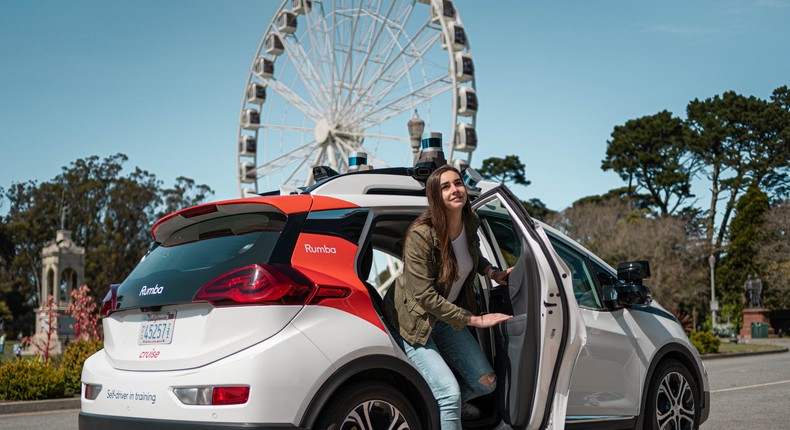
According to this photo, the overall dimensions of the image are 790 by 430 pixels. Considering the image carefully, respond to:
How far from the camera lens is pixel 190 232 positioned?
4488 mm

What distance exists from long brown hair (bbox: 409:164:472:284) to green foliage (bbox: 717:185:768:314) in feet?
197

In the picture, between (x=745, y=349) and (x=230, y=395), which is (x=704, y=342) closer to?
(x=745, y=349)

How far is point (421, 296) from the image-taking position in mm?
4152

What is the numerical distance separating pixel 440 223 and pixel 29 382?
10419 mm

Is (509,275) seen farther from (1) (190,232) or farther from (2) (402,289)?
(1) (190,232)

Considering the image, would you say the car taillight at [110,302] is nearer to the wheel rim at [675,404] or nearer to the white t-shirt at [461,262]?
the white t-shirt at [461,262]

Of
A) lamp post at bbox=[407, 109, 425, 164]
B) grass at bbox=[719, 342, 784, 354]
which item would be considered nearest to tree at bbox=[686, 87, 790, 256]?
grass at bbox=[719, 342, 784, 354]

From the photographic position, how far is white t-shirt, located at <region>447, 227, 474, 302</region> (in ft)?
14.5

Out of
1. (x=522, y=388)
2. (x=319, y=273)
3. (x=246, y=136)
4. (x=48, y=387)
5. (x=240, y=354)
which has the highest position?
(x=246, y=136)

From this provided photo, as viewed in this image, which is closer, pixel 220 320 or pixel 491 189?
pixel 220 320

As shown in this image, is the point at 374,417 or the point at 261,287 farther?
the point at 374,417

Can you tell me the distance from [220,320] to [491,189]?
1.70 meters

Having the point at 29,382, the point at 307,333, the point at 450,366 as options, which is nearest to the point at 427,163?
the point at 450,366

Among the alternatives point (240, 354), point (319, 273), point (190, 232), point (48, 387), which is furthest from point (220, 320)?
point (48, 387)
